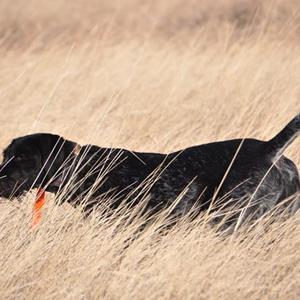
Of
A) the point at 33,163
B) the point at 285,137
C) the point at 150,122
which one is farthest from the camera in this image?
the point at 150,122

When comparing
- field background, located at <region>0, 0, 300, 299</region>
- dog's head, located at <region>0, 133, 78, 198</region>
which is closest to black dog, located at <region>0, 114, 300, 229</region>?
dog's head, located at <region>0, 133, 78, 198</region>

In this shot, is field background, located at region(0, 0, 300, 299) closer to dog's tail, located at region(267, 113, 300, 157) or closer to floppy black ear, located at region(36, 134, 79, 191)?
floppy black ear, located at region(36, 134, 79, 191)

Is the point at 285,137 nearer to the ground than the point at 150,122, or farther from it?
farther from it

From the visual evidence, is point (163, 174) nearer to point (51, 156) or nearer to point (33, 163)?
point (51, 156)

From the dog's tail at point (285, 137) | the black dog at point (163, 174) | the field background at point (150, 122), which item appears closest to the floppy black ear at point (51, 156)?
the black dog at point (163, 174)

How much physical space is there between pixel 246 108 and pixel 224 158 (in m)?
2.76

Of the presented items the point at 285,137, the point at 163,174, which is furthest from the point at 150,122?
the point at 285,137

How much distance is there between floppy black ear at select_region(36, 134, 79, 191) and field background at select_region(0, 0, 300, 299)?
0.67 ft

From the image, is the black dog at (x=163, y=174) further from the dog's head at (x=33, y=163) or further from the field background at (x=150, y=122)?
the field background at (x=150, y=122)

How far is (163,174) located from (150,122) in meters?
2.63

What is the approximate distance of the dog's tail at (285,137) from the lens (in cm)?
458

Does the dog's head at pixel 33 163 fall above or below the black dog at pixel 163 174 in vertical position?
below

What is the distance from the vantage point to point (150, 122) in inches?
301

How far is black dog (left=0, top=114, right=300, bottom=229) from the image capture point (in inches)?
185
